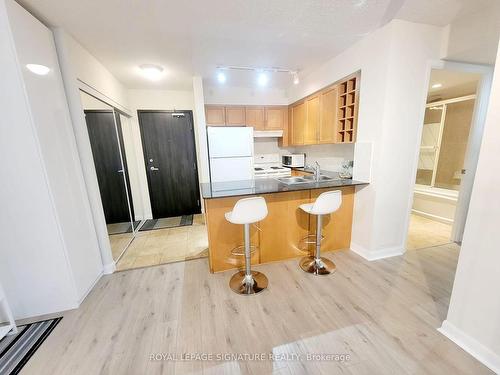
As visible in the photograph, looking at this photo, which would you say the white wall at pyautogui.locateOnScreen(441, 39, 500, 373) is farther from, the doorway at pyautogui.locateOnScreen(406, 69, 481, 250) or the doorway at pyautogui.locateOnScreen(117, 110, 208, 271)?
the doorway at pyautogui.locateOnScreen(117, 110, 208, 271)

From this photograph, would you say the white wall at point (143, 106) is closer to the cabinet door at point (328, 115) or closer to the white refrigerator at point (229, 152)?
the white refrigerator at point (229, 152)

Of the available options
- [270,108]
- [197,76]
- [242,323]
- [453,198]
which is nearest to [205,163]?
[197,76]

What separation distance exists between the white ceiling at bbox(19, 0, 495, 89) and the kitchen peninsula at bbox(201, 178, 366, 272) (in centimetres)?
162

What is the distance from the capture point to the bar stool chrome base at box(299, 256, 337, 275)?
7.42 feet

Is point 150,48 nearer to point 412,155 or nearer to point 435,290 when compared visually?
point 412,155

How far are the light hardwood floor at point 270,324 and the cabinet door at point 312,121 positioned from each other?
2.11 m

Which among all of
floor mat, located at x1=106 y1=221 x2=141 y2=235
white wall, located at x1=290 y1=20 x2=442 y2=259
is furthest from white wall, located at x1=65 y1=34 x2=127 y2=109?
white wall, located at x1=290 y1=20 x2=442 y2=259

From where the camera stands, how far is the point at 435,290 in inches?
75.9

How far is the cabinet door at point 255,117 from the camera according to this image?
13.6ft

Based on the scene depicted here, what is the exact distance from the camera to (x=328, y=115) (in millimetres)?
2979

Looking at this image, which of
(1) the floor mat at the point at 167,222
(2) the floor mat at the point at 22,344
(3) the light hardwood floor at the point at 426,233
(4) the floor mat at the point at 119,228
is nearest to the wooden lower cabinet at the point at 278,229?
(3) the light hardwood floor at the point at 426,233

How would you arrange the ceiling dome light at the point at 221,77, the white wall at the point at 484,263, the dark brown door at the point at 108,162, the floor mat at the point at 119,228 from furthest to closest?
1. the ceiling dome light at the point at 221,77
2. the floor mat at the point at 119,228
3. the dark brown door at the point at 108,162
4. the white wall at the point at 484,263

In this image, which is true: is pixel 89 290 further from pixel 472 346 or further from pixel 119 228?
pixel 472 346

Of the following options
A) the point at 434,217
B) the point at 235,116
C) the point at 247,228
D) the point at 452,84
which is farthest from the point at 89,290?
the point at 452,84
